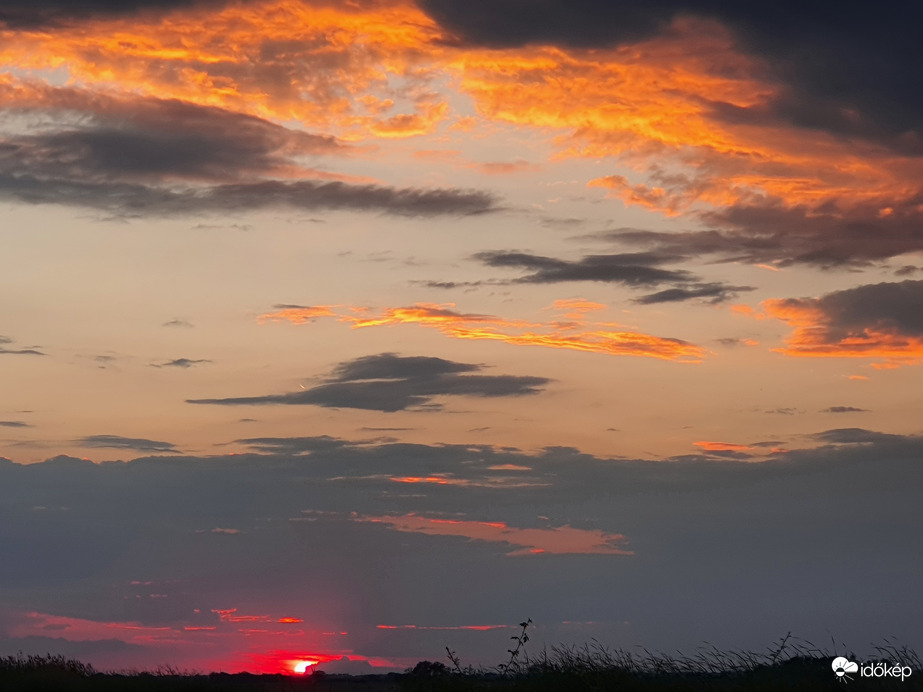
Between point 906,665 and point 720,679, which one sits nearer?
point 906,665

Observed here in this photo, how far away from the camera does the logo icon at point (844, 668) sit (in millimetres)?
34938

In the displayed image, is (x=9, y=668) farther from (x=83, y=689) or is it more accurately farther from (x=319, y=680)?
(x=319, y=680)

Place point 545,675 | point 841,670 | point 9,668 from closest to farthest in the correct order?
point 841,670 → point 545,675 → point 9,668

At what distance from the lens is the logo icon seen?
1375 inches

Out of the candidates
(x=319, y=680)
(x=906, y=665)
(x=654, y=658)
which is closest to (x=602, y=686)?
(x=654, y=658)

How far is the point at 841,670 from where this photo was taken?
35219 millimetres

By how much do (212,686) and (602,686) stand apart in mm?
18644

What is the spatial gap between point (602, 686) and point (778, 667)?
5.66 metres

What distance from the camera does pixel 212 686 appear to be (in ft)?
162

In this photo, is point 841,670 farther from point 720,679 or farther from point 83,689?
point 83,689

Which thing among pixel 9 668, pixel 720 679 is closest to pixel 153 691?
pixel 9 668

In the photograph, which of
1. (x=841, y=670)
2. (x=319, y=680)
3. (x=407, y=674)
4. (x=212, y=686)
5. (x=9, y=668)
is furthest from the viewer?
(x=319, y=680)

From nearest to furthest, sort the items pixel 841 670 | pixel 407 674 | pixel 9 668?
pixel 841 670 → pixel 407 674 → pixel 9 668

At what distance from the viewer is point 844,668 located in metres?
35.2
